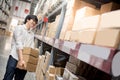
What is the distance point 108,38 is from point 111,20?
164mm

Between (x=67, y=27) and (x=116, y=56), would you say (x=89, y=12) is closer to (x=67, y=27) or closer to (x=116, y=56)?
(x=67, y=27)

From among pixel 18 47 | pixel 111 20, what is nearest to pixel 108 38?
pixel 111 20

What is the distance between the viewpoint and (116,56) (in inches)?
43.9

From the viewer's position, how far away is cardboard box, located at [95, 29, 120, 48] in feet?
4.34

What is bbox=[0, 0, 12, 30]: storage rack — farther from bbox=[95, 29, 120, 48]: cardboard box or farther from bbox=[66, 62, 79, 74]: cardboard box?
bbox=[95, 29, 120, 48]: cardboard box

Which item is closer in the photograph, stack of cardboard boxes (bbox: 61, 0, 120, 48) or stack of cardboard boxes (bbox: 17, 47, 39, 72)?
stack of cardboard boxes (bbox: 61, 0, 120, 48)

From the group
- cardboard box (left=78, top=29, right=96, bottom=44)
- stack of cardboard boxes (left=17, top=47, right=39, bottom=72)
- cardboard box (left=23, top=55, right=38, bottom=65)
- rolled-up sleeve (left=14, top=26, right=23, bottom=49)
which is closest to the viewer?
cardboard box (left=78, top=29, right=96, bottom=44)

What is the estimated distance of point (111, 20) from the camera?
1.53 metres

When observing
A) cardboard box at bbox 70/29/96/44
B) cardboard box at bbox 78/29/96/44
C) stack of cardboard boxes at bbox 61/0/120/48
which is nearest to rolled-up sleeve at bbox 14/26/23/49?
stack of cardboard boxes at bbox 61/0/120/48

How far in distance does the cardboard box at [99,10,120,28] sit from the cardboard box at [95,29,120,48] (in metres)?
0.05

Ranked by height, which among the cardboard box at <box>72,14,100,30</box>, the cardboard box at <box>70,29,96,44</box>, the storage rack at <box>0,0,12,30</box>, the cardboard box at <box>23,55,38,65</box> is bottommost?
the cardboard box at <box>23,55,38,65</box>

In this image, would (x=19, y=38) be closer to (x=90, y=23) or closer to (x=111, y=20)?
(x=90, y=23)

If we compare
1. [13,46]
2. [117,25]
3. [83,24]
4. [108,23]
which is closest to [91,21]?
[83,24]

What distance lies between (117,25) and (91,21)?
52 cm
